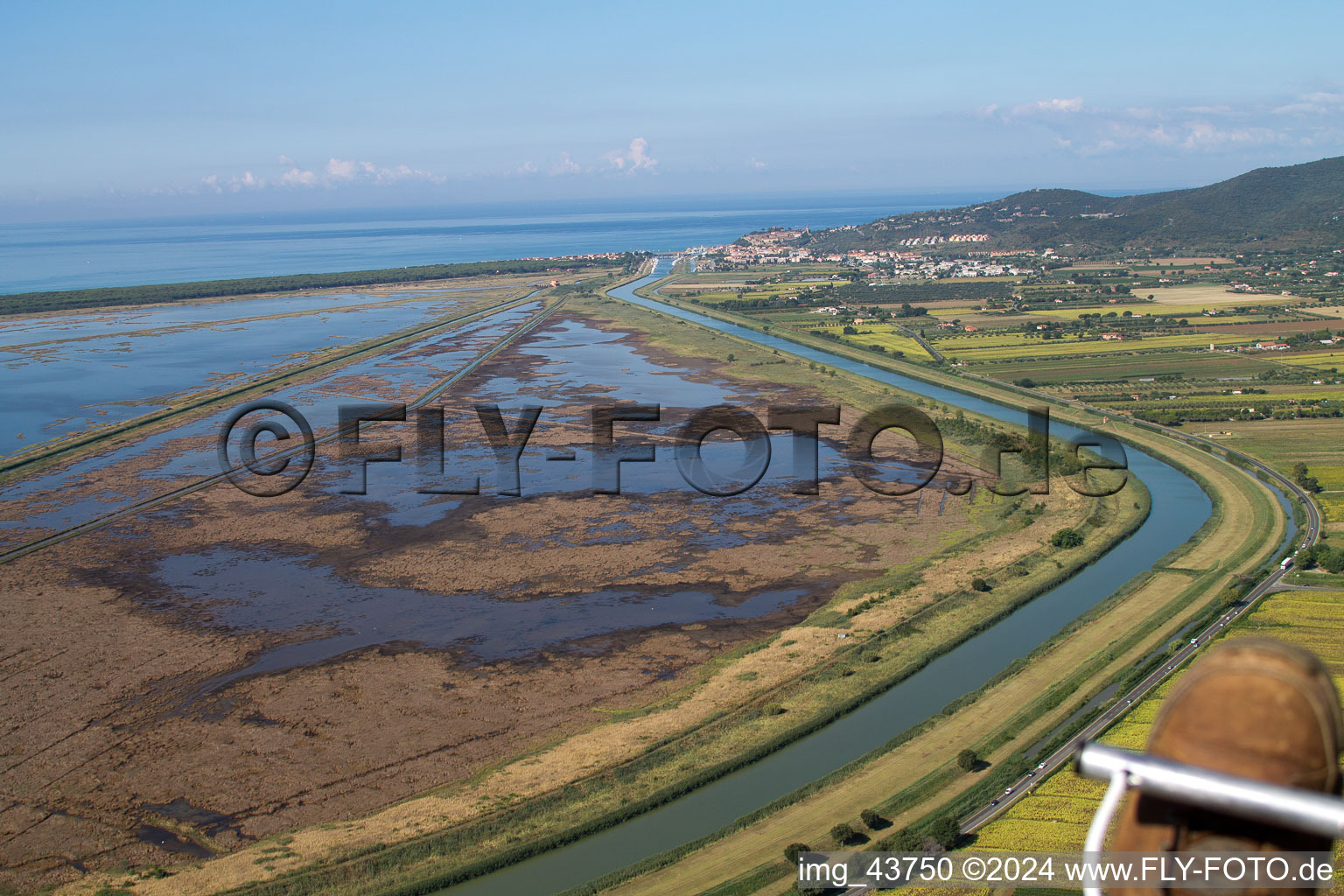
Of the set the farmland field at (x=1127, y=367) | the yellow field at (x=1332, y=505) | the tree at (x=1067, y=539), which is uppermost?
the farmland field at (x=1127, y=367)

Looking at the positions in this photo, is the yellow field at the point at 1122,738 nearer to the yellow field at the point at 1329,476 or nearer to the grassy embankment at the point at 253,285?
the yellow field at the point at 1329,476

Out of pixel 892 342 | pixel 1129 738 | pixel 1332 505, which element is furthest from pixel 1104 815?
pixel 892 342

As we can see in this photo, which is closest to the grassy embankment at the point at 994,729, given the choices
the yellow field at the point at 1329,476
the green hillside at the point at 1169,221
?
the yellow field at the point at 1329,476

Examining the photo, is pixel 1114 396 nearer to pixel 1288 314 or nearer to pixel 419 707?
pixel 1288 314

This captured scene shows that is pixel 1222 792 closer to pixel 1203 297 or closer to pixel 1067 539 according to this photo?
pixel 1067 539

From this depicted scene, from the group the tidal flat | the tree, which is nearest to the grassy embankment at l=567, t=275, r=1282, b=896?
the tree

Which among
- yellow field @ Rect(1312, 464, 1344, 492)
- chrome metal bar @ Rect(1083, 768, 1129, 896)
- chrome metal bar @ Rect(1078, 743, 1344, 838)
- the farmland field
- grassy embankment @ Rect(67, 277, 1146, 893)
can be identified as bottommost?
grassy embankment @ Rect(67, 277, 1146, 893)

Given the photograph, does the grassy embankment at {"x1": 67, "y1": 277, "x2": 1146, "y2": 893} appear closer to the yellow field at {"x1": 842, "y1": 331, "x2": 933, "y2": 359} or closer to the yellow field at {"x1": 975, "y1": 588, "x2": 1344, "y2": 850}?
the yellow field at {"x1": 975, "y1": 588, "x2": 1344, "y2": 850}
